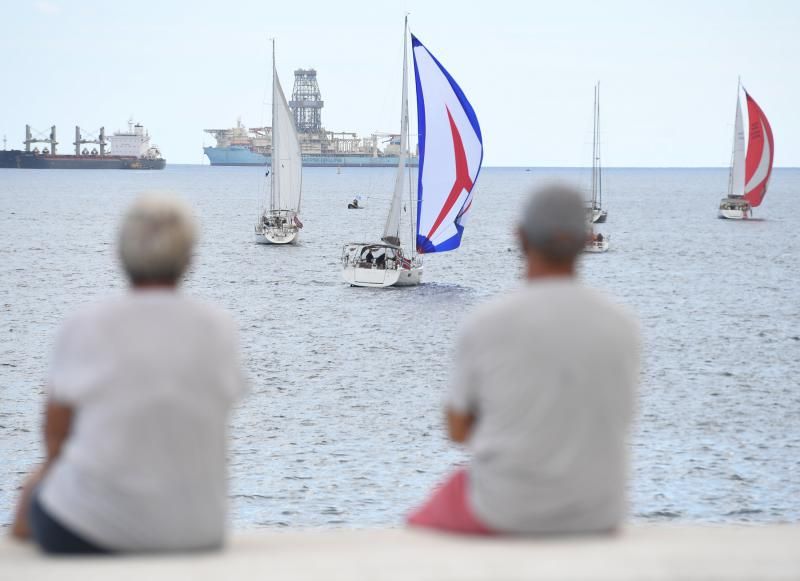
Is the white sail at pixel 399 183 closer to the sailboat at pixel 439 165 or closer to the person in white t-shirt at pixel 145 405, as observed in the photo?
the sailboat at pixel 439 165

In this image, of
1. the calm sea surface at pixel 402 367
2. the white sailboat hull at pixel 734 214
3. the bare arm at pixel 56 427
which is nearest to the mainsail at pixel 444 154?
the calm sea surface at pixel 402 367

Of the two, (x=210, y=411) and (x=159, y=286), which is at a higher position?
(x=159, y=286)

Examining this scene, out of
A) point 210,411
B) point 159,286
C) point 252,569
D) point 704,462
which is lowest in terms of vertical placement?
point 704,462

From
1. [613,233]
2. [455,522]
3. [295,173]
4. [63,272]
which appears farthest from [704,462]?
[613,233]

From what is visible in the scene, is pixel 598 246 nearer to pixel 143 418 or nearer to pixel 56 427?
pixel 56 427

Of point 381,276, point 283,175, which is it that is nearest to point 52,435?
point 381,276

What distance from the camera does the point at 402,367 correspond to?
1206 inches

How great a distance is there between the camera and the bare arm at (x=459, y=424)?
3.66m

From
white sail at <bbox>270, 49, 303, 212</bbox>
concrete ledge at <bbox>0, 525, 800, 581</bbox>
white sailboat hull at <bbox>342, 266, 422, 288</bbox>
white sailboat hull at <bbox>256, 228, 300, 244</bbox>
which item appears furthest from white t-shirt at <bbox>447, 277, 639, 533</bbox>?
white sailboat hull at <bbox>256, 228, 300, 244</bbox>

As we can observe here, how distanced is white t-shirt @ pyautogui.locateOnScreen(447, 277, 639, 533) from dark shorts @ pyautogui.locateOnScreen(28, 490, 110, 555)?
112 centimetres

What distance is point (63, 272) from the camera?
187 feet

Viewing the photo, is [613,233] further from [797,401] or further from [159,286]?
[159,286]

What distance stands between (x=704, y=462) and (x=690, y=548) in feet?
59.1

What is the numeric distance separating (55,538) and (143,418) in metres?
0.46
